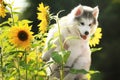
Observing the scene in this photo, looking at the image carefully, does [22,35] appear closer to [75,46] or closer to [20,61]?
[20,61]

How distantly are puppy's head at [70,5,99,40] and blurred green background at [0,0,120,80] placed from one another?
2008 centimetres

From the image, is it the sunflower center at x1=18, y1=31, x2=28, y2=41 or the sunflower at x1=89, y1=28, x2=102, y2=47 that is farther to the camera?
the sunflower at x1=89, y1=28, x2=102, y2=47

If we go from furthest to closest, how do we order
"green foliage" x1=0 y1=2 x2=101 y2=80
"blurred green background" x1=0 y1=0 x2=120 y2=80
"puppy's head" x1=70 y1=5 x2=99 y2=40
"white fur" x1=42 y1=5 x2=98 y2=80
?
1. "blurred green background" x1=0 y1=0 x2=120 y2=80
2. "puppy's head" x1=70 y1=5 x2=99 y2=40
3. "white fur" x1=42 y1=5 x2=98 y2=80
4. "green foliage" x1=0 y1=2 x2=101 y2=80

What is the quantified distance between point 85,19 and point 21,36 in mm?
2146

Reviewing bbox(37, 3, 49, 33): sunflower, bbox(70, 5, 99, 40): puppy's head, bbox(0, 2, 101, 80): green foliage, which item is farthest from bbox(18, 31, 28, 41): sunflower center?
bbox(70, 5, 99, 40): puppy's head

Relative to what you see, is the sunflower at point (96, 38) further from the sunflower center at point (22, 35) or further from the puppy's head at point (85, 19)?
the sunflower center at point (22, 35)

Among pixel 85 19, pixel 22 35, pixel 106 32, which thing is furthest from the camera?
pixel 106 32

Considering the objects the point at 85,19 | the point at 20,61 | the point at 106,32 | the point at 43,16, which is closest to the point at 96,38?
the point at 85,19

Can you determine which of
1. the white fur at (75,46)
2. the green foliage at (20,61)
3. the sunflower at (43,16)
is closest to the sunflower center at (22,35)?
the green foliage at (20,61)

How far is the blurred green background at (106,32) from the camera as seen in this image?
30438mm

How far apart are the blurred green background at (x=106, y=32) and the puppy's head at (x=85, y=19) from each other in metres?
20.1

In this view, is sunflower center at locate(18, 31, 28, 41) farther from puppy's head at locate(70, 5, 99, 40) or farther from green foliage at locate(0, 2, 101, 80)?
puppy's head at locate(70, 5, 99, 40)

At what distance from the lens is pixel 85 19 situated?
8242mm

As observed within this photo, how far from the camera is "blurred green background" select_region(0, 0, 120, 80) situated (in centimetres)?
3044
